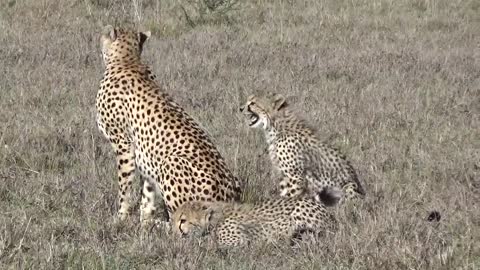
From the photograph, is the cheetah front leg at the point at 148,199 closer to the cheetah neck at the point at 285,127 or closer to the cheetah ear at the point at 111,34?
the cheetah ear at the point at 111,34

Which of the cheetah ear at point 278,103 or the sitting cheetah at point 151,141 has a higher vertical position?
the sitting cheetah at point 151,141

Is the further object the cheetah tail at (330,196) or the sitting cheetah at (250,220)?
the cheetah tail at (330,196)

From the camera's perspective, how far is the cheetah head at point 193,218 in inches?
182

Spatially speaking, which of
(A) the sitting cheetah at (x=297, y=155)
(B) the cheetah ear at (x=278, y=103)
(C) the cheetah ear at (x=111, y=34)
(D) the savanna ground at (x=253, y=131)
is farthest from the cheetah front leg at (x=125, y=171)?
(B) the cheetah ear at (x=278, y=103)

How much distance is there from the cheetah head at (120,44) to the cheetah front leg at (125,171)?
Result: 2.05ft

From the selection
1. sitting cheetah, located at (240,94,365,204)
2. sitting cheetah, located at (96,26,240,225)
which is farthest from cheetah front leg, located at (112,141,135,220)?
sitting cheetah, located at (240,94,365,204)

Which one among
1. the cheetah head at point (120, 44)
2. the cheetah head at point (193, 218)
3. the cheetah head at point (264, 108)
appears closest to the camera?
the cheetah head at point (193, 218)

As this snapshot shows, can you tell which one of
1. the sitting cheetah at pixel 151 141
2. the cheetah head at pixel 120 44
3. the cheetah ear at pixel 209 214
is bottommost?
the cheetah ear at pixel 209 214

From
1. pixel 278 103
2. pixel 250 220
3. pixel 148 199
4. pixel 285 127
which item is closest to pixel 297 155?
pixel 285 127

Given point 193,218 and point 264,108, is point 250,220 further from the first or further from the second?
point 264,108

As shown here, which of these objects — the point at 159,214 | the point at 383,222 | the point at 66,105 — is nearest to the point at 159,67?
the point at 66,105

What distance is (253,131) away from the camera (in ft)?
24.2

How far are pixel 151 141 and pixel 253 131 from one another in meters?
2.28

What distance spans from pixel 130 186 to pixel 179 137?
508 millimetres
